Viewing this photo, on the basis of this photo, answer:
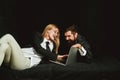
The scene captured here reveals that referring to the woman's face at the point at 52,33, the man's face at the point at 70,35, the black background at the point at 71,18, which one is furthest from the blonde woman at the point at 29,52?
the black background at the point at 71,18

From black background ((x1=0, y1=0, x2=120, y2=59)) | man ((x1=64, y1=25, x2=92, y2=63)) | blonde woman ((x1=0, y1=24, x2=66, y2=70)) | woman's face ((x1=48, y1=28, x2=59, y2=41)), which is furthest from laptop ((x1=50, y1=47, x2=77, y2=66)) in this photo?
black background ((x1=0, y1=0, x2=120, y2=59))

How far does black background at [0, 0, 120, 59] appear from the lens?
5.00m

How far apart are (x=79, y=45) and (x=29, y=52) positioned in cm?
68

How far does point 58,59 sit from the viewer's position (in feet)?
14.1

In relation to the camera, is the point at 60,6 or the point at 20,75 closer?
the point at 20,75

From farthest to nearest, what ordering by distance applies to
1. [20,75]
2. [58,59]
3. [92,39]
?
[92,39] → [58,59] → [20,75]

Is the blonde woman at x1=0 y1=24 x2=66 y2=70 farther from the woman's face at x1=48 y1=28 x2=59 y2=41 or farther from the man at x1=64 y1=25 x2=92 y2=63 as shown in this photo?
the man at x1=64 y1=25 x2=92 y2=63

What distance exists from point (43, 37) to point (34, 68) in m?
0.56

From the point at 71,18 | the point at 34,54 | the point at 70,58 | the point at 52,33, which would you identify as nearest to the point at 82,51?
the point at 70,58

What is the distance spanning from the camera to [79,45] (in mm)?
4191

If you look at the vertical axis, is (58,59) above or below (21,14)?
below

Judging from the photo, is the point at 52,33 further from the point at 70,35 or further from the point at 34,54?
the point at 34,54

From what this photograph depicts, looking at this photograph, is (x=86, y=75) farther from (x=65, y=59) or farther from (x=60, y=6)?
(x=60, y=6)

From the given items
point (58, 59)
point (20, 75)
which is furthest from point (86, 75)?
point (20, 75)
